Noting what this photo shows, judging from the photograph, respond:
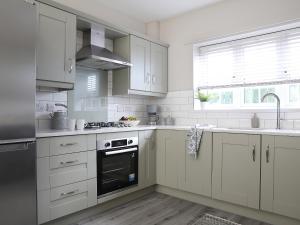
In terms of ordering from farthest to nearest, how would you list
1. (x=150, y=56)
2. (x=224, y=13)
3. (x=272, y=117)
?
(x=150, y=56)
(x=224, y=13)
(x=272, y=117)

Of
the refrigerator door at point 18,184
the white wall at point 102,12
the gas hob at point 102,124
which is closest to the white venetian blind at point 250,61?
the white wall at point 102,12

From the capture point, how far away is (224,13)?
3281 mm

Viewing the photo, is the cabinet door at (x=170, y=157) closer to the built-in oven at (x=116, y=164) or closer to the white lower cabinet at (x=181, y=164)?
the white lower cabinet at (x=181, y=164)

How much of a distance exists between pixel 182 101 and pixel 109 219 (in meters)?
1.99

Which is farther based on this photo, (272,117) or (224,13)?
(224,13)

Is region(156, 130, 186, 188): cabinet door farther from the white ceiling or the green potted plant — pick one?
A: the white ceiling

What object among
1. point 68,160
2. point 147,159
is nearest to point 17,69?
point 68,160

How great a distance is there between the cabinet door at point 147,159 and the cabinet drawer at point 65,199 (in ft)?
2.41

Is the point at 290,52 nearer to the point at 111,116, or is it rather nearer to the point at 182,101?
the point at 182,101

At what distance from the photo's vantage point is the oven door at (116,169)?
260 cm

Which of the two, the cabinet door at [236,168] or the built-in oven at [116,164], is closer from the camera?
the cabinet door at [236,168]

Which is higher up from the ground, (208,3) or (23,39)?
(208,3)

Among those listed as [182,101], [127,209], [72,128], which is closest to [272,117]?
Answer: [182,101]

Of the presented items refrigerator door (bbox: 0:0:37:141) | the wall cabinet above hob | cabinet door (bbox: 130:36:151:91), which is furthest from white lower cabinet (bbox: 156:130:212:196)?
refrigerator door (bbox: 0:0:37:141)
